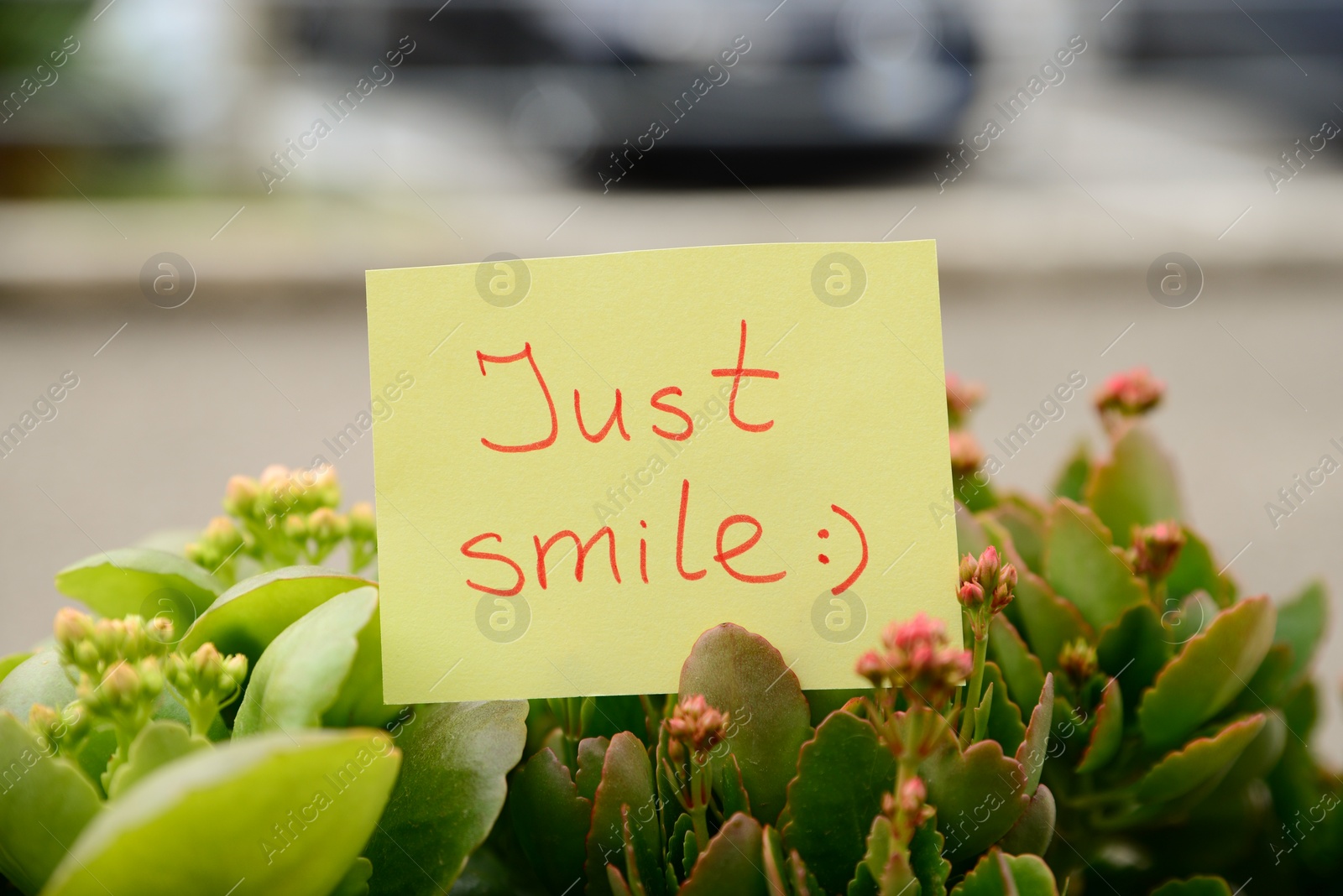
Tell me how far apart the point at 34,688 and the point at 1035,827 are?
0.44 metres

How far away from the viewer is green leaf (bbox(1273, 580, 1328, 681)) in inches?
23.5

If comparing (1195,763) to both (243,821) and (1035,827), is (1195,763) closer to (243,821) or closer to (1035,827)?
(1035,827)

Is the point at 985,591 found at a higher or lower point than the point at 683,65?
lower

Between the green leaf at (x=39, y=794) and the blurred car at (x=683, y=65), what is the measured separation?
8.60 ft

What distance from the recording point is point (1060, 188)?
111 inches

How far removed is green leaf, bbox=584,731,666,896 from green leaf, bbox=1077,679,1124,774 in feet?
0.70

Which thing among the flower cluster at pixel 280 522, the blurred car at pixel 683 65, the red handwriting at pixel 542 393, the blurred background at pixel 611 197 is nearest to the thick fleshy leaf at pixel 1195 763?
the red handwriting at pixel 542 393

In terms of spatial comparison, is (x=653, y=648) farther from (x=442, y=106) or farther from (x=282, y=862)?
(x=442, y=106)

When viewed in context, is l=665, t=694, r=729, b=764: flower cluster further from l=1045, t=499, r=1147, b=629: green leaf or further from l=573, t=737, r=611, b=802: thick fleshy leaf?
l=1045, t=499, r=1147, b=629: green leaf

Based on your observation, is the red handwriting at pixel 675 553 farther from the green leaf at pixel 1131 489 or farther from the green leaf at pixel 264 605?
the green leaf at pixel 1131 489

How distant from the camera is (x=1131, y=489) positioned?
0.60 metres

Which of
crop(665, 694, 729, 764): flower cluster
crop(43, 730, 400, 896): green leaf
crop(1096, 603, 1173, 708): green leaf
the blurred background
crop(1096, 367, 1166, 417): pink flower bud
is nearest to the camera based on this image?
crop(43, 730, 400, 896): green leaf

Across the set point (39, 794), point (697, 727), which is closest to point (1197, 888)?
point (697, 727)

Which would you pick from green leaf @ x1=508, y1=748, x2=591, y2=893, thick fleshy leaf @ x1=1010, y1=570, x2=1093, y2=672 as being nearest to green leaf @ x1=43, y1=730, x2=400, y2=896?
green leaf @ x1=508, y1=748, x2=591, y2=893
